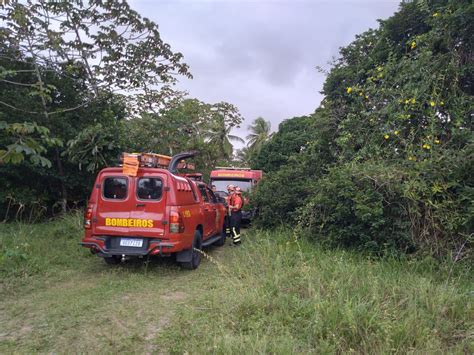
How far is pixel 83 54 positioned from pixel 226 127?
18.0 m

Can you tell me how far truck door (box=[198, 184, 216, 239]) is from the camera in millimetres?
8165

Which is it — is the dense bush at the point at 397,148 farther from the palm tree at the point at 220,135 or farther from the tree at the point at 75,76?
the palm tree at the point at 220,135

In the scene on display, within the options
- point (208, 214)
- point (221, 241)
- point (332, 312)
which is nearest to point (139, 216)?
point (208, 214)

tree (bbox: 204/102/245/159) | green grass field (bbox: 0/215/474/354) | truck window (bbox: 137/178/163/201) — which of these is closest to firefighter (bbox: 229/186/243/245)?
green grass field (bbox: 0/215/474/354)

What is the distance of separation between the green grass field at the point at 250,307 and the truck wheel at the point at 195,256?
17cm

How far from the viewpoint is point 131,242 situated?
6477mm

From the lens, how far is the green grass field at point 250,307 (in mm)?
3691

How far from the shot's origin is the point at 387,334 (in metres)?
3.58

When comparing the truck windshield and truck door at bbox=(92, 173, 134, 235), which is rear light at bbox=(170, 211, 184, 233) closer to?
truck door at bbox=(92, 173, 134, 235)

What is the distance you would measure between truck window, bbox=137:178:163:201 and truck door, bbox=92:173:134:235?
0.51 ft

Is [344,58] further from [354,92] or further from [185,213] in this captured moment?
[185,213]

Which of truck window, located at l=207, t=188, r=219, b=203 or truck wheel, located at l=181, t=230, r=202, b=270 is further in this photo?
truck window, located at l=207, t=188, r=219, b=203

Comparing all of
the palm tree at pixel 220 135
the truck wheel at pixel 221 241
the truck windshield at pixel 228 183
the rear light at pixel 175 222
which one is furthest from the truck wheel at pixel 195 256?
the palm tree at pixel 220 135

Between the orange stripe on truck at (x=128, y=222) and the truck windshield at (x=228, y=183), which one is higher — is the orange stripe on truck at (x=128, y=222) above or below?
below
